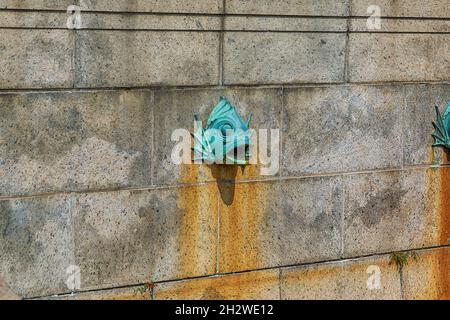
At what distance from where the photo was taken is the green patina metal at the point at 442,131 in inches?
438

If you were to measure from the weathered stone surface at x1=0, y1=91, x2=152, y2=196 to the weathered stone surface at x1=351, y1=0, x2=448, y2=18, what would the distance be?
2402 mm

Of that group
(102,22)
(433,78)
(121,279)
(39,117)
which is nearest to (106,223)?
(121,279)

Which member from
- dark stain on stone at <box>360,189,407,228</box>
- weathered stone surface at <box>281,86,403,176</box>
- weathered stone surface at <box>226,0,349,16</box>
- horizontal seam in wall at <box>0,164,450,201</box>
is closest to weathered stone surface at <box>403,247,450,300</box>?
dark stain on stone at <box>360,189,407,228</box>

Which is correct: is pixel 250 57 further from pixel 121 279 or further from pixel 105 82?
pixel 121 279

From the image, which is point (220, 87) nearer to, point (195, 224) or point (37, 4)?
point (195, 224)

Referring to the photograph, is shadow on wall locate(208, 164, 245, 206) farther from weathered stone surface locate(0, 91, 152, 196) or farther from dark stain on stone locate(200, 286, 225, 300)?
dark stain on stone locate(200, 286, 225, 300)

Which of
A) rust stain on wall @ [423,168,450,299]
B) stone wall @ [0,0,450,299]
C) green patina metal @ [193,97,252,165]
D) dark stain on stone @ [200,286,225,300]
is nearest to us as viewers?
stone wall @ [0,0,450,299]

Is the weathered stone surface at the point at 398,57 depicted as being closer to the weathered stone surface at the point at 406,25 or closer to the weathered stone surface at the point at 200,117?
the weathered stone surface at the point at 406,25

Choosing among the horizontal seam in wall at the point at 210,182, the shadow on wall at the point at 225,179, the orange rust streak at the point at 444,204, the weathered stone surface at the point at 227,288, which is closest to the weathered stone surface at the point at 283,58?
the shadow on wall at the point at 225,179

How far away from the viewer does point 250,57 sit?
9.94 metres

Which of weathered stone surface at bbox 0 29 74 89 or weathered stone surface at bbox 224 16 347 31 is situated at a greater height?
weathered stone surface at bbox 224 16 347 31

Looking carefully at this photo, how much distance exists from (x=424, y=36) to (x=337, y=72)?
110 cm

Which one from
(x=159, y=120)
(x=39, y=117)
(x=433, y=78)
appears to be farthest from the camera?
(x=433, y=78)

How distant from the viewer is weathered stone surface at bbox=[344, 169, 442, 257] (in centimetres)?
1070
